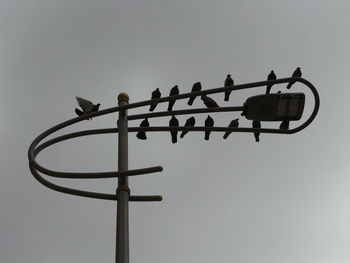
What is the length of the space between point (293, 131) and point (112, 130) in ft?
9.35

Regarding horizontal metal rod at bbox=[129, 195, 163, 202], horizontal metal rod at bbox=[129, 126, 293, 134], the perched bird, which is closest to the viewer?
horizontal metal rod at bbox=[129, 195, 163, 202]

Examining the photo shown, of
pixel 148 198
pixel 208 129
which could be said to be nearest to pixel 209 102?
pixel 208 129

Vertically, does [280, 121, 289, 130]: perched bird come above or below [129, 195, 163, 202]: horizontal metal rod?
above

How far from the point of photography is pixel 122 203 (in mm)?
6441

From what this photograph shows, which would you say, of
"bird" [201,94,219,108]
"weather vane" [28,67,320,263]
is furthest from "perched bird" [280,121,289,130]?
"bird" [201,94,219,108]

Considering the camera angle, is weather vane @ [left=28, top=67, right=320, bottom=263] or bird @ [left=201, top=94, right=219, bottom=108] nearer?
weather vane @ [left=28, top=67, right=320, bottom=263]

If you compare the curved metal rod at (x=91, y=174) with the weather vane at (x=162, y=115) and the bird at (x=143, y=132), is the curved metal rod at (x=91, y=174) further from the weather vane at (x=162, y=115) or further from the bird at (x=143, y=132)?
the bird at (x=143, y=132)

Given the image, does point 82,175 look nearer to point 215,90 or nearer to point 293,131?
point 215,90

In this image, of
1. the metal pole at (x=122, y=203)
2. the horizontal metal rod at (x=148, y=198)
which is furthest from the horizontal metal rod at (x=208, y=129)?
the horizontal metal rod at (x=148, y=198)

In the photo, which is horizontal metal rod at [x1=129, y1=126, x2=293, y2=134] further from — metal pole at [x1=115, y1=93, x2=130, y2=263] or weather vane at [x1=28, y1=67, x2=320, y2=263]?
metal pole at [x1=115, y1=93, x2=130, y2=263]

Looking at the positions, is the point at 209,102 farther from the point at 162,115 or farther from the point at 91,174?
the point at 91,174

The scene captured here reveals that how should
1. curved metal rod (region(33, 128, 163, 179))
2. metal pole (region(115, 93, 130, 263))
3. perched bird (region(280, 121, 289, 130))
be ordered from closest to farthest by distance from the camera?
metal pole (region(115, 93, 130, 263)), curved metal rod (region(33, 128, 163, 179)), perched bird (region(280, 121, 289, 130))

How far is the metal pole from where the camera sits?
5.97 metres

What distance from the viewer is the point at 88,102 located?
8656 mm
